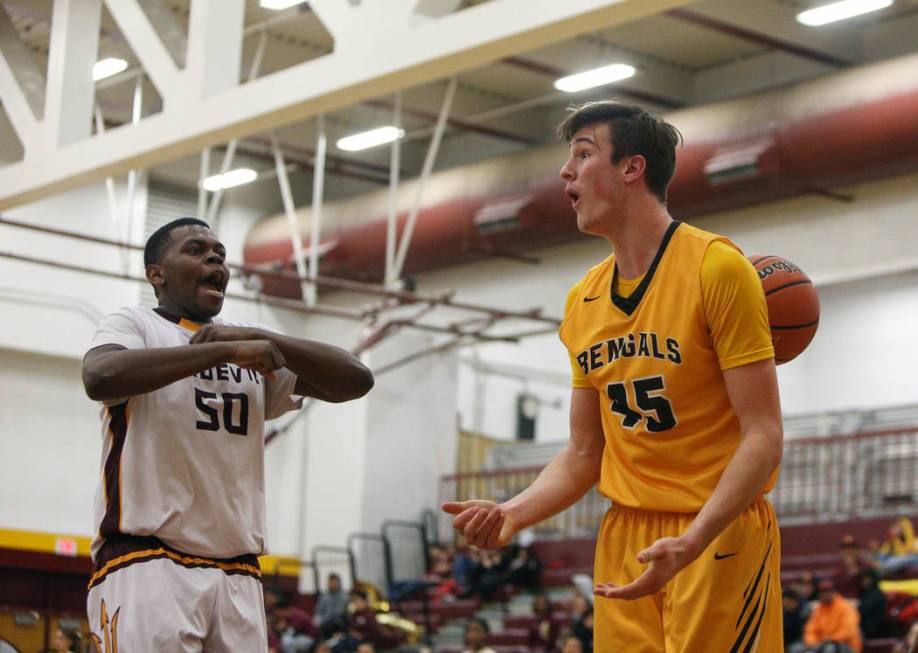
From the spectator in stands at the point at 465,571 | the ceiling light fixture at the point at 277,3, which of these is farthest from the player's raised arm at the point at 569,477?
the spectator in stands at the point at 465,571

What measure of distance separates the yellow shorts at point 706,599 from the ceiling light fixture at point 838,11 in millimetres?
11466

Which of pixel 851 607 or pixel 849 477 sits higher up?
pixel 849 477

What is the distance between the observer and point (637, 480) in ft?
13.5

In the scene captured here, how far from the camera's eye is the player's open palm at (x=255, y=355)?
4.26 m

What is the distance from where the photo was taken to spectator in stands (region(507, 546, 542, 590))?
65.8 ft

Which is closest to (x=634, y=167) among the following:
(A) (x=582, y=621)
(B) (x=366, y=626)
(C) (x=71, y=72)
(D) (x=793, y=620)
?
(C) (x=71, y=72)

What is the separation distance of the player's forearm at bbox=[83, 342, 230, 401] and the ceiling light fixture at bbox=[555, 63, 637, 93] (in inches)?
486

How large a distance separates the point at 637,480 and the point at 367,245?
51.3 feet

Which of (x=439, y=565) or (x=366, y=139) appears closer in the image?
(x=366, y=139)

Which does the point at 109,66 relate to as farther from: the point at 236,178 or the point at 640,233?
the point at 640,233

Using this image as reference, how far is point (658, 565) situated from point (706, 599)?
36cm

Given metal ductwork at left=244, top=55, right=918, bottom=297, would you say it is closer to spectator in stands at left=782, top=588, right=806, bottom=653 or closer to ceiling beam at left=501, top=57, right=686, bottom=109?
ceiling beam at left=501, top=57, right=686, bottom=109

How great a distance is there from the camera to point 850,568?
15258mm

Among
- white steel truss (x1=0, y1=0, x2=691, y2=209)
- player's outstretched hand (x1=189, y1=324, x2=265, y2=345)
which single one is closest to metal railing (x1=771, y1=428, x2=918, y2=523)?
white steel truss (x1=0, y1=0, x2=691, y2=209)
